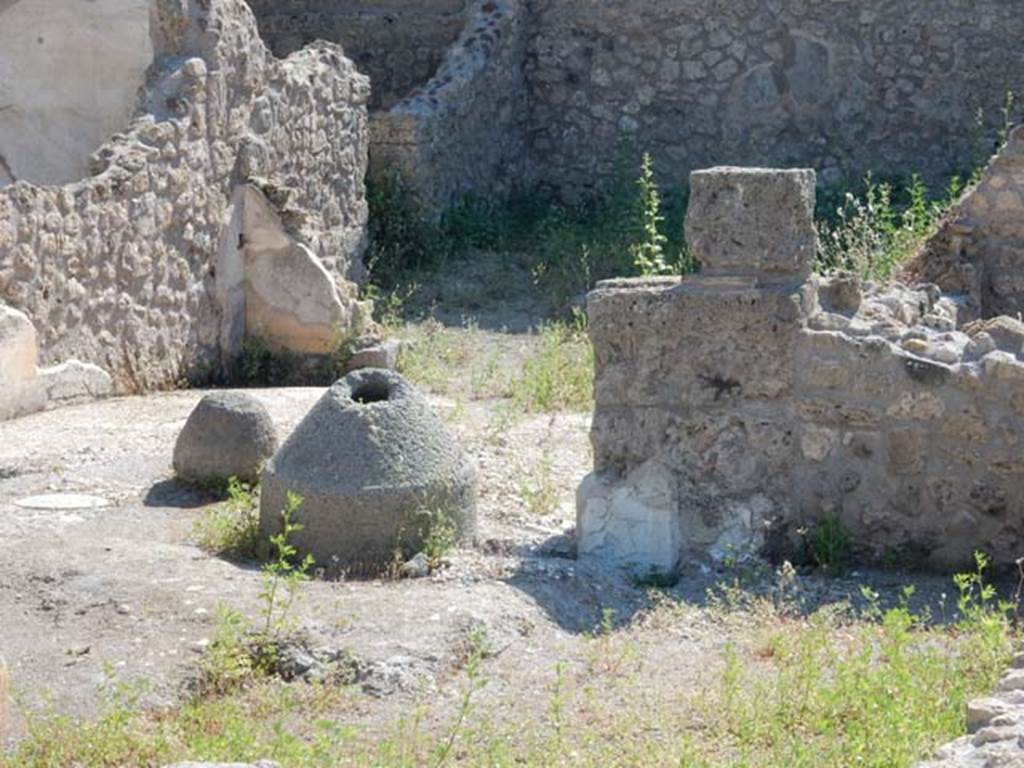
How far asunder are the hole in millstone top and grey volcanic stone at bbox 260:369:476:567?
0.41 ft

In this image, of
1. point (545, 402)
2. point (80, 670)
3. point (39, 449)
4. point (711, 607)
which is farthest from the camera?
point (545, 402)

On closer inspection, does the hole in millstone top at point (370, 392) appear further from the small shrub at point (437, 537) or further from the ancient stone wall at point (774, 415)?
the ancient stone wall at point (774, 415)

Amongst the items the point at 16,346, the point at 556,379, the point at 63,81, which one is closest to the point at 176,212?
the point at 16,346

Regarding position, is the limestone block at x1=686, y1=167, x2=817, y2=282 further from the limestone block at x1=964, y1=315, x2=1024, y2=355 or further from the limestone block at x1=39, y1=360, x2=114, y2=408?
the limestone block at x1=39, y1=360, x2=114, y2=408

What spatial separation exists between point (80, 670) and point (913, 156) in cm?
A: 1196

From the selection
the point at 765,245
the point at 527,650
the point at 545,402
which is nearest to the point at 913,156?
the point at 545,402

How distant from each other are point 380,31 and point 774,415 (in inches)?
408

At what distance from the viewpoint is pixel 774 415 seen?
771 cm

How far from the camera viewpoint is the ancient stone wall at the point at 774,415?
7562 mm

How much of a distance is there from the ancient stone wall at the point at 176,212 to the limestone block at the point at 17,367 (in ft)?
0.59

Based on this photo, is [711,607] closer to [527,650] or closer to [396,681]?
[527,650]

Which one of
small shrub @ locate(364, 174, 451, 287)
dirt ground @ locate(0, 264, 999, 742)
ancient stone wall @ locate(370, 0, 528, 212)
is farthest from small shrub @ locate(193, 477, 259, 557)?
ancient stone wall @ locate(370, 0, 528, 212)

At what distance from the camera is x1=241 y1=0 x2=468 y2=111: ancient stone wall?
56.8ft

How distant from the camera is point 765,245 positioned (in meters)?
7.63
